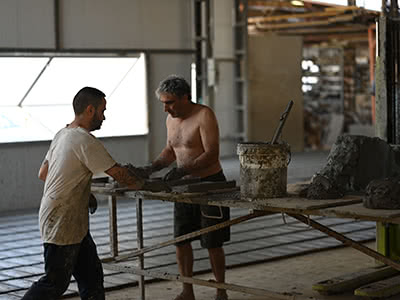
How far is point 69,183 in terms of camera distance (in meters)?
4.50

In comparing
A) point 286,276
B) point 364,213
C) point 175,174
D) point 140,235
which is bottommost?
point 286,276

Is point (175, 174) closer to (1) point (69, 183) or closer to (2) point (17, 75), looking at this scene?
(1) point (69, 183)

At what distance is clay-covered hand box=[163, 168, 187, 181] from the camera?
17.5ft

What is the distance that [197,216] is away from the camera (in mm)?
5684

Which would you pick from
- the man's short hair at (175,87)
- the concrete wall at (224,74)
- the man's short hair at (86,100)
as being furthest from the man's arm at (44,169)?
the concrete wall at (224,74)

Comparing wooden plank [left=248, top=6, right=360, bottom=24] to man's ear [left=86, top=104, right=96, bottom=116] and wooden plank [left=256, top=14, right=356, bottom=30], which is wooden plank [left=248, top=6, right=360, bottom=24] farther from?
man's ear [left=86, top=104, right=96, bottom=116]

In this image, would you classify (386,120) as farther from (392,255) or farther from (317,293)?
(317,293)

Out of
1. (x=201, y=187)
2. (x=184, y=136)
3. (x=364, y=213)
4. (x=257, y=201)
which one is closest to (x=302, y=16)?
(x=184, y=136)

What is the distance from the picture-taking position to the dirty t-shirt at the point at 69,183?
14.7ft

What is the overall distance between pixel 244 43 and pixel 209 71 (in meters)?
1.07

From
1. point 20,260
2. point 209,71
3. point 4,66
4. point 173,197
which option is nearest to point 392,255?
point 173,197

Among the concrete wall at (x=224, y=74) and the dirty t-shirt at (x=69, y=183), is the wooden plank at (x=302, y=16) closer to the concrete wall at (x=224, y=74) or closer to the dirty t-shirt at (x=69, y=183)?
the concrete wall at (x=224, y=74)

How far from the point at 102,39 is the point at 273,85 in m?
5.97

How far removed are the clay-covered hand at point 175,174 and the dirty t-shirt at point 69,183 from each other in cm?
87
